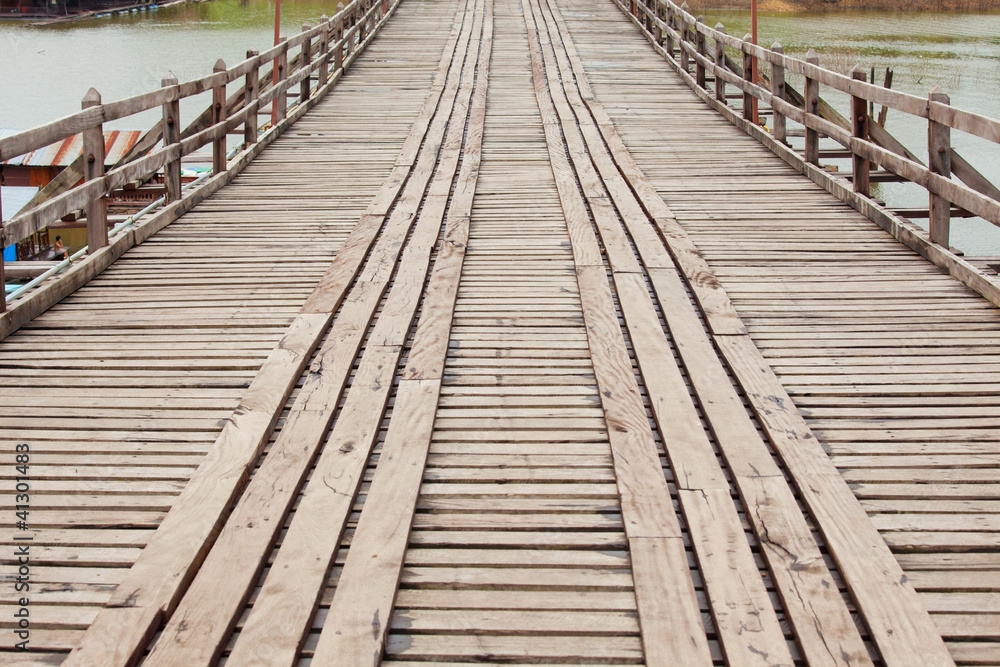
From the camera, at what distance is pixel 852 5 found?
39.6 m

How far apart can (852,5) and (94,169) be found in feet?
129

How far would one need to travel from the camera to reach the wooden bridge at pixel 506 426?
2.62 m

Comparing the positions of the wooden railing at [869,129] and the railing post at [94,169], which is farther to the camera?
the railing post at [94,169]

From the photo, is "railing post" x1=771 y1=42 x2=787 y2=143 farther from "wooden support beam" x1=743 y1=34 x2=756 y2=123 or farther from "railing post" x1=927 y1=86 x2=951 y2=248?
"railing post" x1=927 y1=86 x2=951 y2=248

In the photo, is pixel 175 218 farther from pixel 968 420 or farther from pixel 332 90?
pixel 332 90

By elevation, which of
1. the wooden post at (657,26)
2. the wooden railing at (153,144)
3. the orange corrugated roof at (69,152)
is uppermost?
the wooden post at (657,26)

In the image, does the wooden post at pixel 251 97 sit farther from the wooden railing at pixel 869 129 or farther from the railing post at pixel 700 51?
the railing post at pixel 700 51

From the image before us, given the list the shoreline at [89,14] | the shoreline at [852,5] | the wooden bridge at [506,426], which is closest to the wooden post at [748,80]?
the wooden bridge at [506,426]

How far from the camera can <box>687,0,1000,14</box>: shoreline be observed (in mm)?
38031

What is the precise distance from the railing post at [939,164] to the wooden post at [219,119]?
5.22 metres

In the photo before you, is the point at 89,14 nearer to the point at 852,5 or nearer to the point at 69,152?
the point at 69,152

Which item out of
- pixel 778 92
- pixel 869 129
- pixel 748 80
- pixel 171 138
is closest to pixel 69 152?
pixel 171 138

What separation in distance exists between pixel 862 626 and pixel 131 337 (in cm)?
339

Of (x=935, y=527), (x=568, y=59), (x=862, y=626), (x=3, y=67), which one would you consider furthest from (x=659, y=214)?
(x=3, y=67)
